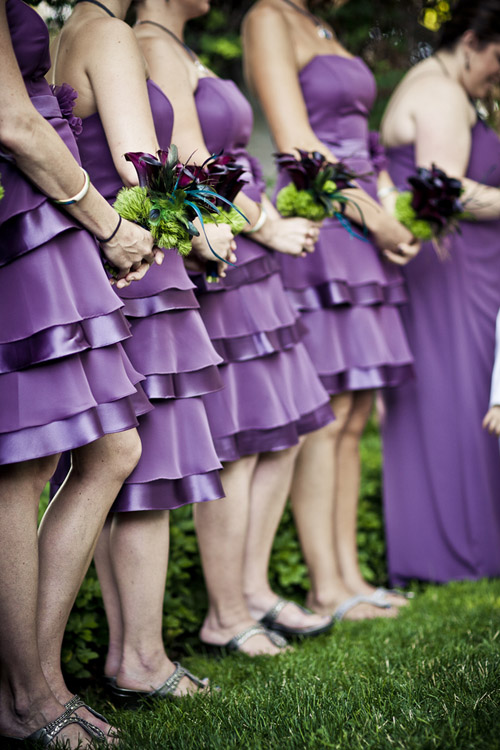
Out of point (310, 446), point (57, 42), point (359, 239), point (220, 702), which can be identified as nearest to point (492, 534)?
point (310, 446)

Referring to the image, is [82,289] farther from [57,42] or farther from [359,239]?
[359,239]

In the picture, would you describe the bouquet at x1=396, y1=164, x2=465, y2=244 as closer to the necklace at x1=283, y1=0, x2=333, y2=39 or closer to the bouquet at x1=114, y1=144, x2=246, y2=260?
the necklace at x1=283, y1=0, x2=333, y2=39

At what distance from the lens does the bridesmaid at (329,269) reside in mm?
3465

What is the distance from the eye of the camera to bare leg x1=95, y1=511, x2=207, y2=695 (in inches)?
97.1

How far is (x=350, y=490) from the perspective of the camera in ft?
12.6

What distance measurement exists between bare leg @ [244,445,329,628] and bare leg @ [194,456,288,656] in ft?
0.70

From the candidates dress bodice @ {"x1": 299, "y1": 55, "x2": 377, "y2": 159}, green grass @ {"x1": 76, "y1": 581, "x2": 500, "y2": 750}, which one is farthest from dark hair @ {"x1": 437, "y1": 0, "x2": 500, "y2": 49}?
green grass @ {"x1": 76, "y1": 581, "x2": 500, "y2": 750}

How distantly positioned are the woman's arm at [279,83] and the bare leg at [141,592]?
164 cm

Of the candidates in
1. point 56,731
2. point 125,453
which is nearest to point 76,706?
point 56,731

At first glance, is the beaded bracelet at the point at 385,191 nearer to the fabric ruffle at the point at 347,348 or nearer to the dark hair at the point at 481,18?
the fabric ruffle at the point at 347,348

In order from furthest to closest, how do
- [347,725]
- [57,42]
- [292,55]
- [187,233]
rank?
[292,55] → [57,42] → [187,233] → [347,725]

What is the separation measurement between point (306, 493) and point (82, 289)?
68.7 inches

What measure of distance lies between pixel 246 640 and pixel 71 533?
103cm

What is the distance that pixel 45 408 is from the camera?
6.64 ft
